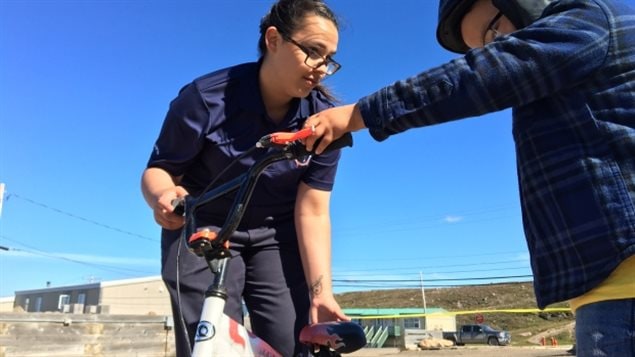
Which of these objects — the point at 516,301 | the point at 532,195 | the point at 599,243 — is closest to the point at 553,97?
the point at 532,195

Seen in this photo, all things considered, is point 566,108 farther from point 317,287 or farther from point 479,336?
point 479,336

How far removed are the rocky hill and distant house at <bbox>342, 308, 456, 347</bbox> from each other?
4883 millimetres

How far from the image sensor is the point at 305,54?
230 cm

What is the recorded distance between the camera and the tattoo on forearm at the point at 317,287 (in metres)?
2.37

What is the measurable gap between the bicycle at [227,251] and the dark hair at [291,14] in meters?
1.02

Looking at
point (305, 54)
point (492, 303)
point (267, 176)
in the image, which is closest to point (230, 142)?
point (267, 176)

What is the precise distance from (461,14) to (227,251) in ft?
3.64

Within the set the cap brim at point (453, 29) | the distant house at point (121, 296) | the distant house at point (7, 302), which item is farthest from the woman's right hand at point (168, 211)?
the distant house at point (7, 302)

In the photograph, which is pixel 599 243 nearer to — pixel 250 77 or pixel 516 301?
pixel 250 77

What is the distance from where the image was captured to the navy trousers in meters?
2.28

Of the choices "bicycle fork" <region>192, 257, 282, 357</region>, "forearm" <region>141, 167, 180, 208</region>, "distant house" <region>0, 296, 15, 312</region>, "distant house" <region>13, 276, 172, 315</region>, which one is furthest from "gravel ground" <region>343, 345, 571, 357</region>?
"distant house" <region>0, 296, 15, 312</region>

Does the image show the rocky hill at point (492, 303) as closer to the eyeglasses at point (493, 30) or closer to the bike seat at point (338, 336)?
the bike seat at point (338, 336)

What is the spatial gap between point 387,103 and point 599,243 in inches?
24.1

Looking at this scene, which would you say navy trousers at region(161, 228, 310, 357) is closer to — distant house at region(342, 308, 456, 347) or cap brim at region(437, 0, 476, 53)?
cap brim at region(437, 0, 476, 53)
